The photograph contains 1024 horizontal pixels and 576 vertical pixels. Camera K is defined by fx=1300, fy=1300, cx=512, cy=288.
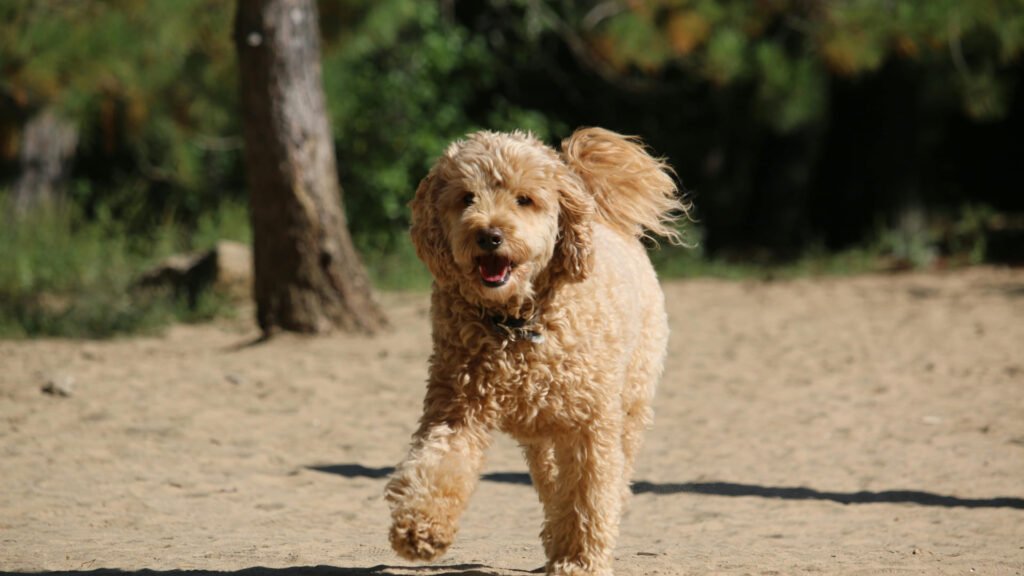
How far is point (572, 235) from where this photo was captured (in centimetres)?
456

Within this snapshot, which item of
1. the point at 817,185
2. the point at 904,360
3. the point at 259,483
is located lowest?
the point at 259,483

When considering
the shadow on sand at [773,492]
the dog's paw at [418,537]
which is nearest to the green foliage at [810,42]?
the shadow on sand at [773,492]

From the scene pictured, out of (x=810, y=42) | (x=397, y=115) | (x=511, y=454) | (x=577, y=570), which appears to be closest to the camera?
(x=577, y=570)

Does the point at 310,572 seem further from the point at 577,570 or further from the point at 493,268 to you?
the point at 493,268

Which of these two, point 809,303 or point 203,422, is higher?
point 809,303

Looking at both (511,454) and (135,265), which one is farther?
(135,265)

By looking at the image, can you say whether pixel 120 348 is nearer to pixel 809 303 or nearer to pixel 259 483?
pixel 259 483

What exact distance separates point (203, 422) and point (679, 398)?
3070mm

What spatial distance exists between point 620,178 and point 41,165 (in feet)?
37.9

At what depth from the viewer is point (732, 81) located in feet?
46.3

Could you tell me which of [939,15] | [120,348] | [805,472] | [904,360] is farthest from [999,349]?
[120,348]

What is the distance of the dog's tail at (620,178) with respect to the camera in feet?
16.5

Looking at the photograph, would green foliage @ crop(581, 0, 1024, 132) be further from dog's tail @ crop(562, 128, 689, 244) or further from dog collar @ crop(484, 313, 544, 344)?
dog collar @ crop(484, 313, 544, 344)

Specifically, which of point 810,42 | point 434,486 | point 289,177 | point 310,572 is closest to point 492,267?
point 434,486
